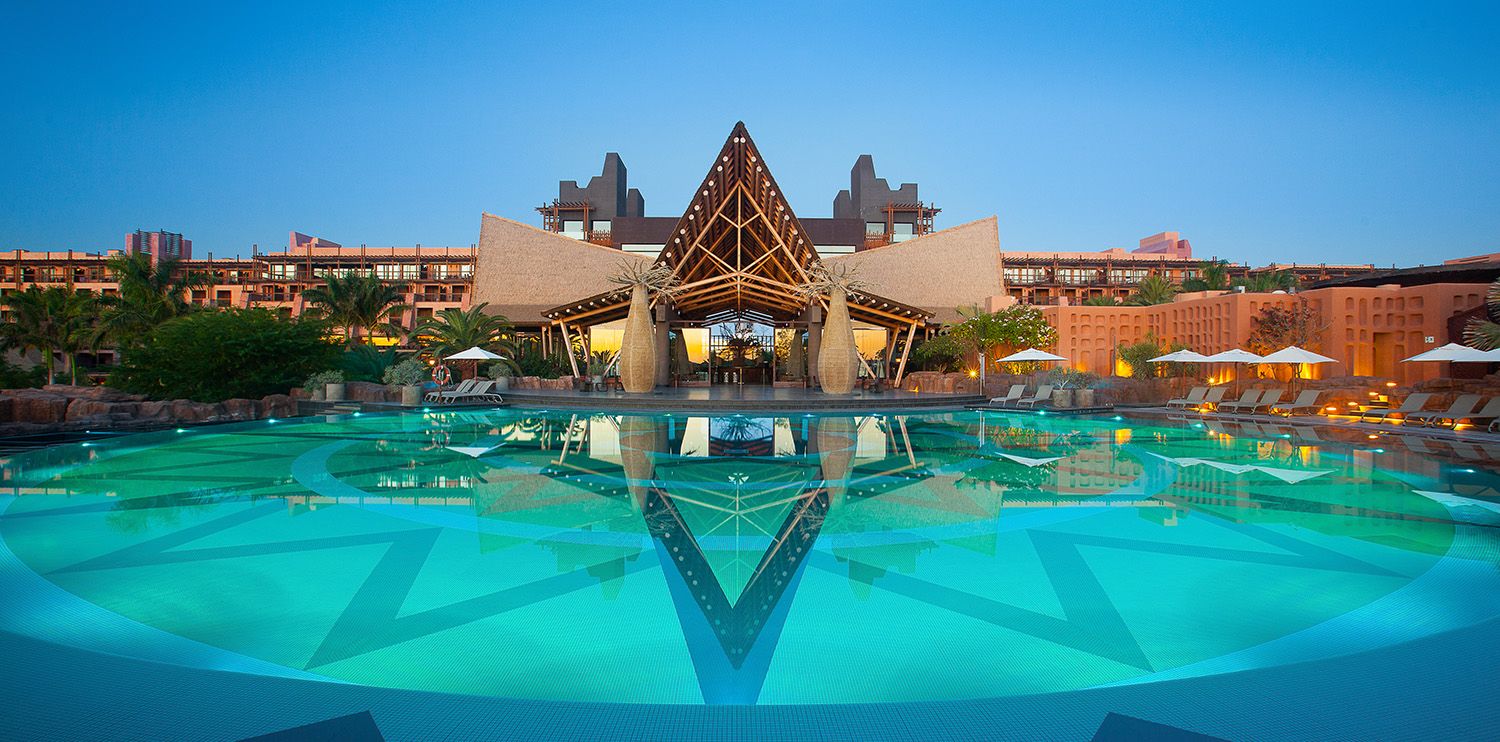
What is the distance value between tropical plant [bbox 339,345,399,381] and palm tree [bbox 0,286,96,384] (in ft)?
47.4

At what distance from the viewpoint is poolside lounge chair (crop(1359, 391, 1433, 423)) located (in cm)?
1412

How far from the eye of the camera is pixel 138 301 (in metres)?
27.9

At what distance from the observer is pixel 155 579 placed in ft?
13.8

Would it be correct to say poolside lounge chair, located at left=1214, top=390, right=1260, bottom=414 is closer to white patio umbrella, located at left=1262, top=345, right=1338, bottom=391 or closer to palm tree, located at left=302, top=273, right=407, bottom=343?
white patio umbrella, located at left=1262, top=345, right=1338, bottom=391

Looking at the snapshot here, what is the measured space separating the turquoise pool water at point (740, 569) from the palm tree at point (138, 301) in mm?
22526

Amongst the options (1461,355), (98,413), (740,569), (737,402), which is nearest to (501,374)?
(737,402)

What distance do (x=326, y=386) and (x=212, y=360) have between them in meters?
2.60

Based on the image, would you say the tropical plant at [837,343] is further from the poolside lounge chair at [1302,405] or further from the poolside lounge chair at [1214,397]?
the poolside lounge chair at [1302,405]

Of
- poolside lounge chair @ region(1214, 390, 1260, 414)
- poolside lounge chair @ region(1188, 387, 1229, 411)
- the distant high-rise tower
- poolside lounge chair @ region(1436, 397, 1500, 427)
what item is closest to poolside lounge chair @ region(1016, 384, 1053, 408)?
poolside lounge chair @ region(1188, 387, 1229, 411)

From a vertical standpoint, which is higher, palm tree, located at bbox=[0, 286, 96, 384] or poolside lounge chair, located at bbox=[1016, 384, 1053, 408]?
palm tree, located at bbox=[0, 286, 96, 384]

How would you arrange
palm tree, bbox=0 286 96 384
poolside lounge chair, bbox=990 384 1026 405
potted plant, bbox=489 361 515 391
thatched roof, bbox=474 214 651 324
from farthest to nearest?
1. thatched roof, bbox=474 214 651 324
2. palm tree, bbox=0 286 96 384
3. potted plant, bbox=489 361 515 391
4. poolside lounge chair, bbox=990 384 1026 405

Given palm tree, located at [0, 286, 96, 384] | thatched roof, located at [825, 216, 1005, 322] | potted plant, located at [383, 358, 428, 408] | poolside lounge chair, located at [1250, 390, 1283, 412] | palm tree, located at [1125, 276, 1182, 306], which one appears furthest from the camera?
thatched roof, located at [825, 216, 1005, 322]

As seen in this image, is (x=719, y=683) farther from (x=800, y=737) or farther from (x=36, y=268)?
(x=36, y=268)

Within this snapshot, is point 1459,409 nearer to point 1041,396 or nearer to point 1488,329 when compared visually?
point 1488,329
